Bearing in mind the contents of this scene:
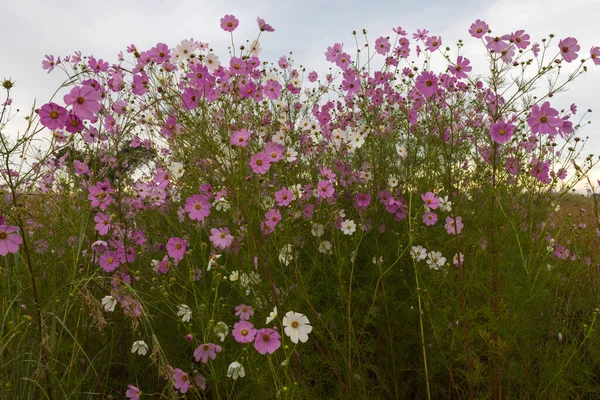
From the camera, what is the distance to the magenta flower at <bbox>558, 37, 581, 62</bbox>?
218 cm

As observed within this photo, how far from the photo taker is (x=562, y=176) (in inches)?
131

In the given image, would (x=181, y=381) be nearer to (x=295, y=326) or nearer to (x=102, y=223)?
(x=295, y=326)

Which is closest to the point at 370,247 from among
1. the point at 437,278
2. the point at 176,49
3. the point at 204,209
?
the point at 437,278

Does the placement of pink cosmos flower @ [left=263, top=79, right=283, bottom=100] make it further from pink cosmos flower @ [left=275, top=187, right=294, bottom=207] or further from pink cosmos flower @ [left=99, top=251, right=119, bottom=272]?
pink cosmos flower @ [left=99, top=251, right=119, bottom=272]

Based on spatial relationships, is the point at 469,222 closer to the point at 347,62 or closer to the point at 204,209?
the point at 347,62

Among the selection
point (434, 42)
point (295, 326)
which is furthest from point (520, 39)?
point (295, 326)

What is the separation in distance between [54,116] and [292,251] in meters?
1.22

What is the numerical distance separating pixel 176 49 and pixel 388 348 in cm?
203

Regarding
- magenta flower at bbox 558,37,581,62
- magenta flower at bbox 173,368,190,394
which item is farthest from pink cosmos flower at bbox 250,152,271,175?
magenta flower at bbox 558,37,581,62

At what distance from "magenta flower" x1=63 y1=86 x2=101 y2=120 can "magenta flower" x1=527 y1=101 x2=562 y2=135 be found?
1614mm

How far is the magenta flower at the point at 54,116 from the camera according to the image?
1.38 m

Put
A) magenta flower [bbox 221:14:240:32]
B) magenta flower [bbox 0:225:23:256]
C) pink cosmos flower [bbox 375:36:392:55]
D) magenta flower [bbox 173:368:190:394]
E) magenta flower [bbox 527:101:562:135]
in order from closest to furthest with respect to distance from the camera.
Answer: magenta flower [bbox 0:225:23:256] < magenta flower [bbox 173:368:190:394] < magenta flower [bbox 527:101:562:135] < magenta flower [bbox 221:14:240:32] < pink cosmos flower [bbox 375:36:392:55]

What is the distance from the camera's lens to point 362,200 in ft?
8.37

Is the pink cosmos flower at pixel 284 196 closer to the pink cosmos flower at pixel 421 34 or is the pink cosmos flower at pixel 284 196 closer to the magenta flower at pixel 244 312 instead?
the magenta flower at pixel 244 312
